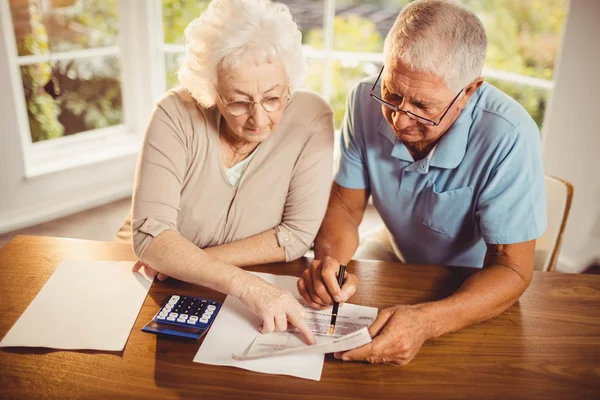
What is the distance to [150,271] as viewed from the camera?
1362 mm

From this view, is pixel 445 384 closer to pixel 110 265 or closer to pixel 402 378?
pixel 402 378

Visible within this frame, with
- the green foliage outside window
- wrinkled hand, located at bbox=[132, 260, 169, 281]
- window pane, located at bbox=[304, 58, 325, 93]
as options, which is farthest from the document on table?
window pane, located at bbox=[304, 58, 325, 93]

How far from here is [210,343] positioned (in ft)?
3.69

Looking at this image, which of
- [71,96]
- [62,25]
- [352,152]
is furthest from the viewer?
[71,96]

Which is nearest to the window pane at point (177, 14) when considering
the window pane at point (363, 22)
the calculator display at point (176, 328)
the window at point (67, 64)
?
the window at point (67, 64)

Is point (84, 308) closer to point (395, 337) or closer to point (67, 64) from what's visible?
point (395, 337)

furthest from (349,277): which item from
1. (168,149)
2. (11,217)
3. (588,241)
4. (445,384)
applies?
(11,217)

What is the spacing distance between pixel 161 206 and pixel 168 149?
6.4 inches

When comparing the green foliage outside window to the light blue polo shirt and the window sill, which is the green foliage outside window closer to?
the window sill

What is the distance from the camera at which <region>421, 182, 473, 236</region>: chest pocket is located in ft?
4.88

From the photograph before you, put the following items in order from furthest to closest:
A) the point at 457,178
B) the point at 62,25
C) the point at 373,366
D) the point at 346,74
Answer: the point at 346,74 < the point at 62,25 < the point at 457,178 < the point at 373,366

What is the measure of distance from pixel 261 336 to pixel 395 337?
0.29 metres

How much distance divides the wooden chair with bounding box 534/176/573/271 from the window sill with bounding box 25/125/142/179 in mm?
2773

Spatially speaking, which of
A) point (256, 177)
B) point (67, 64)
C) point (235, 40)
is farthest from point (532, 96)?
point (67, 64)
